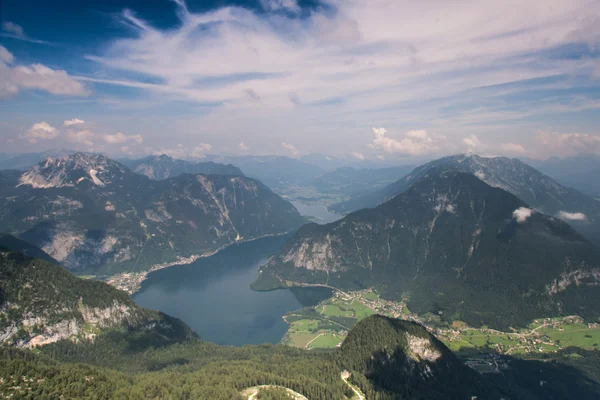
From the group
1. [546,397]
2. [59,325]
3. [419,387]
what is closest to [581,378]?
[546,397]

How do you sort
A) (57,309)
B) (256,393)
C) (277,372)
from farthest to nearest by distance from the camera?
1. (57,309)
2. (277,372)
3. (256,393)

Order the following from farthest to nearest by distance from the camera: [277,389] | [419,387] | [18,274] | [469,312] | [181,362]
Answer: [469,312]
[18,274]
[181,362]
[419,387]
[277,389]

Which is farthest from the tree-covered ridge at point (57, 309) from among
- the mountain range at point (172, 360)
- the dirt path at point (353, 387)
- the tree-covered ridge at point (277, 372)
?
the dirt path at point (353, 387)

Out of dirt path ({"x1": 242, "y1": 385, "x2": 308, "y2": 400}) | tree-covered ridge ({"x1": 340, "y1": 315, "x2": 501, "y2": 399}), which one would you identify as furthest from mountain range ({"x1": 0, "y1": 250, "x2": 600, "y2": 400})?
dirt path ({"x1": 242, "y1": 385, "x2": 308, "y2": 400})

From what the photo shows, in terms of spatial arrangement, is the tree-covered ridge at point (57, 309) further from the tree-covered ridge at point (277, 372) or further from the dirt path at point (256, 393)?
the dirt path at point (256, 393)

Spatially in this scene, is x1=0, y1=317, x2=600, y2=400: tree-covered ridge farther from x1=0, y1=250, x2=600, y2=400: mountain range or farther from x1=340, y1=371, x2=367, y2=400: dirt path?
x1=340, y1=371, x2=367, y2=400: dirt path

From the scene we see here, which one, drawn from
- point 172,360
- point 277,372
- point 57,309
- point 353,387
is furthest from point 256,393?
point 57,309

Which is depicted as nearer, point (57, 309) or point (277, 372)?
point (277, 372)

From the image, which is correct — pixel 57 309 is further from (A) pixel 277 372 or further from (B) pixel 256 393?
(B) pixel 256 393

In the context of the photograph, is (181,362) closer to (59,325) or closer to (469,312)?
(59,325)
